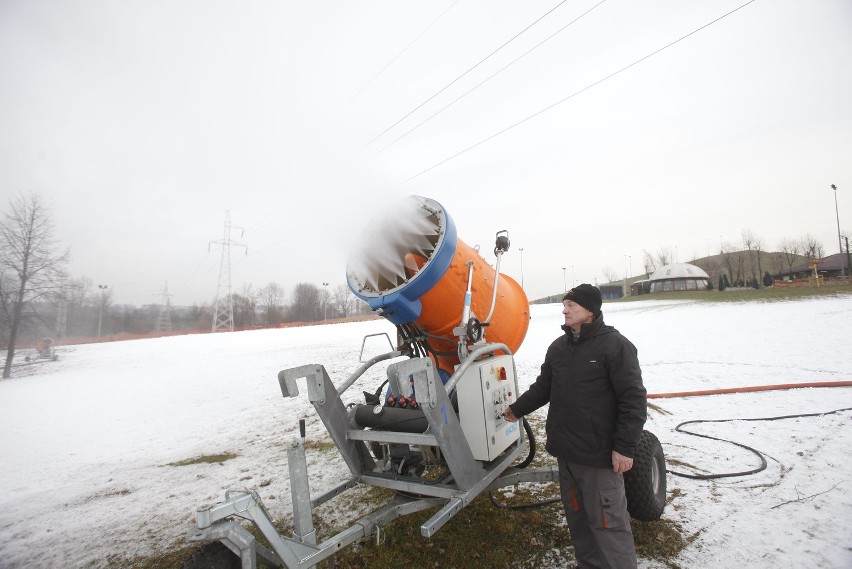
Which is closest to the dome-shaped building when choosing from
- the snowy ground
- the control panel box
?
→ the snowy ground

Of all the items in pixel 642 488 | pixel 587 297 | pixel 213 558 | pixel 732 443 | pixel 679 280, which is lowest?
pixel 732 443

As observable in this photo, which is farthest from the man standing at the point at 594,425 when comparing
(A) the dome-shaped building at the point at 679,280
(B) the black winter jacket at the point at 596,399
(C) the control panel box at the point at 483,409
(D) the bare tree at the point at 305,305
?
(D) the bare tree at the point at 305,305

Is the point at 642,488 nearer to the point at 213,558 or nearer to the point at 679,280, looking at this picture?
the point at 213,558

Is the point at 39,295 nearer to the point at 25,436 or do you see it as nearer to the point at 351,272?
the point at 25,436

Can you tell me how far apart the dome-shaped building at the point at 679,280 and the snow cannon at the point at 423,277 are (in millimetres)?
63204

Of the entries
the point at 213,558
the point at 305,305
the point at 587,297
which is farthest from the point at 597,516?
the point at 305,305

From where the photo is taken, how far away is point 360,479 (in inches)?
151

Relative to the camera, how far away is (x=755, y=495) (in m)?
4.26

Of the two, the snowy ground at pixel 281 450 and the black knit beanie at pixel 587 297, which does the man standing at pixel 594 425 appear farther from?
the snowy ground at pixel 281 450

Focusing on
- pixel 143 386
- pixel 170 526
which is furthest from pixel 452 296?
pixel 143 386

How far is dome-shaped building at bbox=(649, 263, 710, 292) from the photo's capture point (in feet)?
186

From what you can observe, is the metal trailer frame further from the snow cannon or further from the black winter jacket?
the black winter jacket

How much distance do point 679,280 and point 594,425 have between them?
64863 millimetres

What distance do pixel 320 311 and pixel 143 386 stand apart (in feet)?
196
